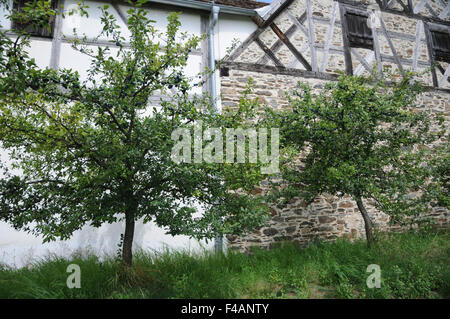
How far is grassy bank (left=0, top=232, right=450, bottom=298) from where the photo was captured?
2.79 m

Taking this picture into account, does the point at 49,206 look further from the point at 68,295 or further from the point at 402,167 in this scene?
the point at 402,167

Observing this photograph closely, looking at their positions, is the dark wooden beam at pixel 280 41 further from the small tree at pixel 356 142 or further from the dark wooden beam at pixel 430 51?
the dark wooden beam at pixel 430 51

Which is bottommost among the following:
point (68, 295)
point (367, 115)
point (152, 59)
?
point (68, 295)

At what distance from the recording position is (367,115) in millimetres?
3408

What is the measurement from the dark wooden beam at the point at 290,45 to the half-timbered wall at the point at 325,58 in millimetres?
23

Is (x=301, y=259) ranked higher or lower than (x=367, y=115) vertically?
lower

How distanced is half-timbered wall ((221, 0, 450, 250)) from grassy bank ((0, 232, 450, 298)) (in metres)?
1.16

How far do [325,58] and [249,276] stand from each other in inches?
204

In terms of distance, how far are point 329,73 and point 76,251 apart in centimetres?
616

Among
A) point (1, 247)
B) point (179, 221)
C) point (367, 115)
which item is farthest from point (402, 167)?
point (1, 247)

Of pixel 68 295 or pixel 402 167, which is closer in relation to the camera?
pixel 68 295

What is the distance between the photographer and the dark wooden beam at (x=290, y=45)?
19.1 ft

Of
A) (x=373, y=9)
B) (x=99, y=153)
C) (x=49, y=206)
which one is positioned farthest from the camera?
(x=373, y=9)

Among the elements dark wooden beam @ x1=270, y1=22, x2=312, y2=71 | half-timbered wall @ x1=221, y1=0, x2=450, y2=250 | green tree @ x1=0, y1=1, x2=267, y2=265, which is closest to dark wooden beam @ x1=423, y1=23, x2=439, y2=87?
half-timbered wall @ x1=221, y1=0, x2=450, y2=250
